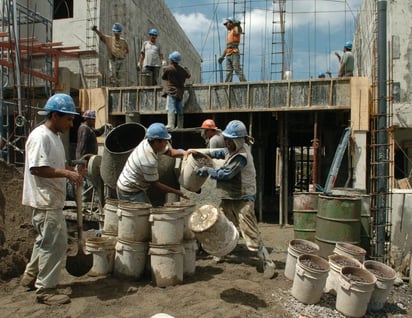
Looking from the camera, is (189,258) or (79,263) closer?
(79,263)

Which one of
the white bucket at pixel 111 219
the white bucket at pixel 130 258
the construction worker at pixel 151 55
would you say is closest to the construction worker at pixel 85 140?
the white bucket at pixel 111 219

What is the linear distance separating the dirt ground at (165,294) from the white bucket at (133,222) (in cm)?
51

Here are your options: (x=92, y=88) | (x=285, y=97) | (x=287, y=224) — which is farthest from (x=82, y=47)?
(x=287, y=224)

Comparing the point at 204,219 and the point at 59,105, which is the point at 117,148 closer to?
the point at 59,105

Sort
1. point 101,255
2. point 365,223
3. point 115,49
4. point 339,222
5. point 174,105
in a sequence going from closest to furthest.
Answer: point 101,255, point 339,222, point 365,223, point 174,105, point 115,49

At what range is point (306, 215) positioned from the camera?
6.79 m

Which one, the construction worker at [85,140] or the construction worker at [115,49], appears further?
the construction worker at [115,49]

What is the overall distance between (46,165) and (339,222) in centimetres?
420

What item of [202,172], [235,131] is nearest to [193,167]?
[202,172]

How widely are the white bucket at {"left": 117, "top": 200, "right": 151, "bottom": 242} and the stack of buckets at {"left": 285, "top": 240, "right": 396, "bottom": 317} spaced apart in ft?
5.97

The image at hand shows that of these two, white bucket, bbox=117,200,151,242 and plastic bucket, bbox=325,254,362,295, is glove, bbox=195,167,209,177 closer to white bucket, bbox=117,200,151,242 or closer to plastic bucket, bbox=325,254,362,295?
white bucket, bbox=117,200,151,242

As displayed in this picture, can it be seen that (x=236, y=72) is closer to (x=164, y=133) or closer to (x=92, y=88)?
(x=92, y=88)

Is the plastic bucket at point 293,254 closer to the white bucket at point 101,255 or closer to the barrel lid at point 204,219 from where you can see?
the barrel lid at point 204,219

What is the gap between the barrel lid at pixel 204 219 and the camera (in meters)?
4.18
